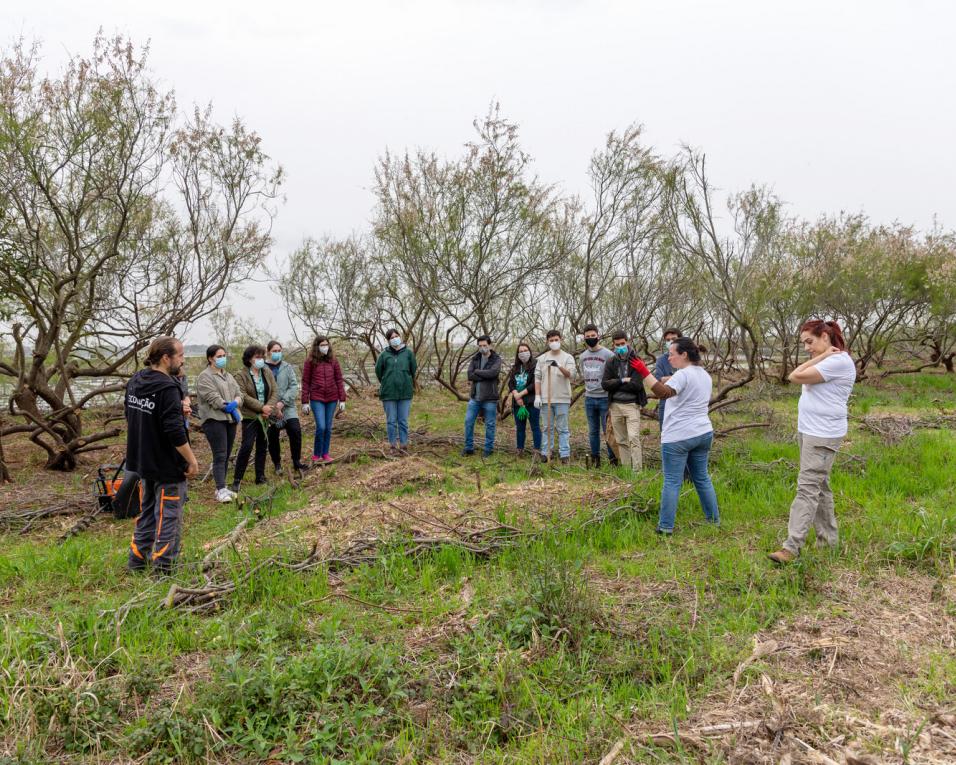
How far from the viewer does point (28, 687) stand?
280 centimetres

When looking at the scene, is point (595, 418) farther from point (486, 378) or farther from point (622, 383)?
point (486, 378)

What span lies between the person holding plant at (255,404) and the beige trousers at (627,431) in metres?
3.95

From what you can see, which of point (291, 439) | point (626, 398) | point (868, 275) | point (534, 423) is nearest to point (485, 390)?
point (534, 423)

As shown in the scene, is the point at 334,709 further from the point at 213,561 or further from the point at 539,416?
the point at 539,416

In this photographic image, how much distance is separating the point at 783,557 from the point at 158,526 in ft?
14.1

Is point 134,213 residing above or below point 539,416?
above

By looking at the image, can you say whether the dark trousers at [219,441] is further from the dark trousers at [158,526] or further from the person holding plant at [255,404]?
the dark trousers at [158,526]

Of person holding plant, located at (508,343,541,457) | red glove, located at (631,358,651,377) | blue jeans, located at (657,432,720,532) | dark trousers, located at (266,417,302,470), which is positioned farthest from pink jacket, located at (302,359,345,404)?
blue jeans, located at (657,432,720,532)

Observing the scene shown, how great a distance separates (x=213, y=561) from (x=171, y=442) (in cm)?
87

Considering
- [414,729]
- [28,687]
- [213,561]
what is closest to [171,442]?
[213,561]

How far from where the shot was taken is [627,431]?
734 cm

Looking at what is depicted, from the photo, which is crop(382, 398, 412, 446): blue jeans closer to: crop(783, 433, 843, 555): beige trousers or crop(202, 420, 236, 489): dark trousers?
crop(202, 420, 236, 489): dark trousers

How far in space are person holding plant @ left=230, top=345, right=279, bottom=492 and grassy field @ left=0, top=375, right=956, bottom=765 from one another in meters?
1.38

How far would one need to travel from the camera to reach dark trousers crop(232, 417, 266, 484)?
23.5ft
